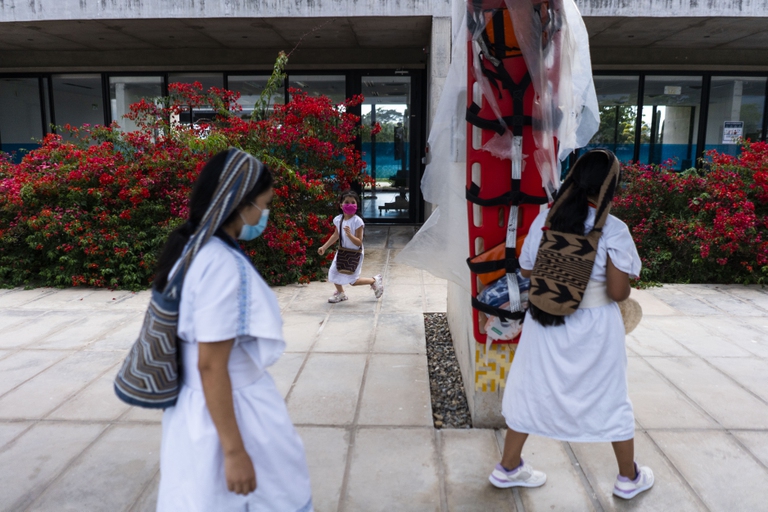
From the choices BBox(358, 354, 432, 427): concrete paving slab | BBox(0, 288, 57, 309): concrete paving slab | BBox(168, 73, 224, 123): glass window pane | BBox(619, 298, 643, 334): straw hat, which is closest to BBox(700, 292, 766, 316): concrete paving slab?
BBox(358, 354, 432, 427): concrete paving slab

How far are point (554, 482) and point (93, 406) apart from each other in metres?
2.90

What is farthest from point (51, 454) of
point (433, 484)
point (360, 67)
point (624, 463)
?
point (360, 67)

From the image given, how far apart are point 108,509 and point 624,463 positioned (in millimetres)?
2396

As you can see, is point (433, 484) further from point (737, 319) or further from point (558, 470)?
point (737, 319)

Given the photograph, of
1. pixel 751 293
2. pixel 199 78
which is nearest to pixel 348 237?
pixel 751 293

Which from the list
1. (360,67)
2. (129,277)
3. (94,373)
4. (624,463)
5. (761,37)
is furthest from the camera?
(360,67)

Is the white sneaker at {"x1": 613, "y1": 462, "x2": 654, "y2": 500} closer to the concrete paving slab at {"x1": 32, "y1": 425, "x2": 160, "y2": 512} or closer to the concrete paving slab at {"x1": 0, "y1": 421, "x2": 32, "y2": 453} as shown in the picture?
the concrete paving slab at {"x1": 32, "y1": 425, "x2": 160, "y2": 512}

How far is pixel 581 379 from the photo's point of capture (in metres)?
2.57

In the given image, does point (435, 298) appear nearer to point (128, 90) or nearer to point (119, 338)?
point (119, 338)

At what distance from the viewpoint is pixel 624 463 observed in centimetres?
274

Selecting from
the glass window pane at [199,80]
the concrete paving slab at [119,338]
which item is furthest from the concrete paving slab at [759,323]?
the glass window pane at [199,80]

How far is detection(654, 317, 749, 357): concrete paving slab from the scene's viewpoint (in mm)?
4910

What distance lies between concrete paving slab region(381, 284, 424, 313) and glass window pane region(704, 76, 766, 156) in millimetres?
8856

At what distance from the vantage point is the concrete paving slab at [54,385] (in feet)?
12.6
